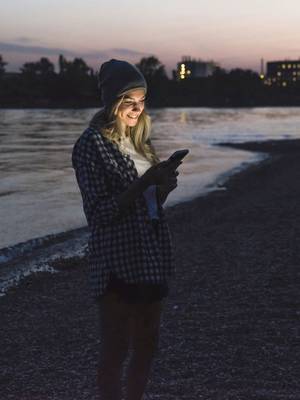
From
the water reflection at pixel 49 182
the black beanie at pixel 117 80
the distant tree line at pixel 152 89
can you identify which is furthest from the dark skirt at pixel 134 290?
A: the distant tree line at pixel 152 89

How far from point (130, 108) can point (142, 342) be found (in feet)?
3.83

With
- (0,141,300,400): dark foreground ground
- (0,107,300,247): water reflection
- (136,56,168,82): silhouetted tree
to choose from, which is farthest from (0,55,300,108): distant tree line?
A: (0,141,300,400): dark foreground ground

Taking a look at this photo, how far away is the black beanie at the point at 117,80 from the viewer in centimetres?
279

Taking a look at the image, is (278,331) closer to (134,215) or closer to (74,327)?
(74,327)

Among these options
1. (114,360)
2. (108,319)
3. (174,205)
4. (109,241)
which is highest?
(109,241)

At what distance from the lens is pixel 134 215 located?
271 cm

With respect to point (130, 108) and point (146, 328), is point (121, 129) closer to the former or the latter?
point (130, 108)

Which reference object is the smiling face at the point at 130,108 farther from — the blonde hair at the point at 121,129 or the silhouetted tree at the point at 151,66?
the silhouetted tree at the point at 151,66

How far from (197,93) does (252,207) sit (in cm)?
17275

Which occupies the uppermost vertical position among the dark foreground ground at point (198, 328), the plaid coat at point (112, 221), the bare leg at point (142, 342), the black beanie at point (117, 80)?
the black beanie at point (117, 80)

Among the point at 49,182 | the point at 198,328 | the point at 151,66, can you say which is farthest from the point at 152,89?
the point at 198,328

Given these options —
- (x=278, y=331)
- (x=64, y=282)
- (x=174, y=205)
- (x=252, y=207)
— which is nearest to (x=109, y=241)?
(x=278, y=331)

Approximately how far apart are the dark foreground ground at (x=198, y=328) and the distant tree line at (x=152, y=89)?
15847 cm

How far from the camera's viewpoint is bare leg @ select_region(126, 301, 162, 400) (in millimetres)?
2854
